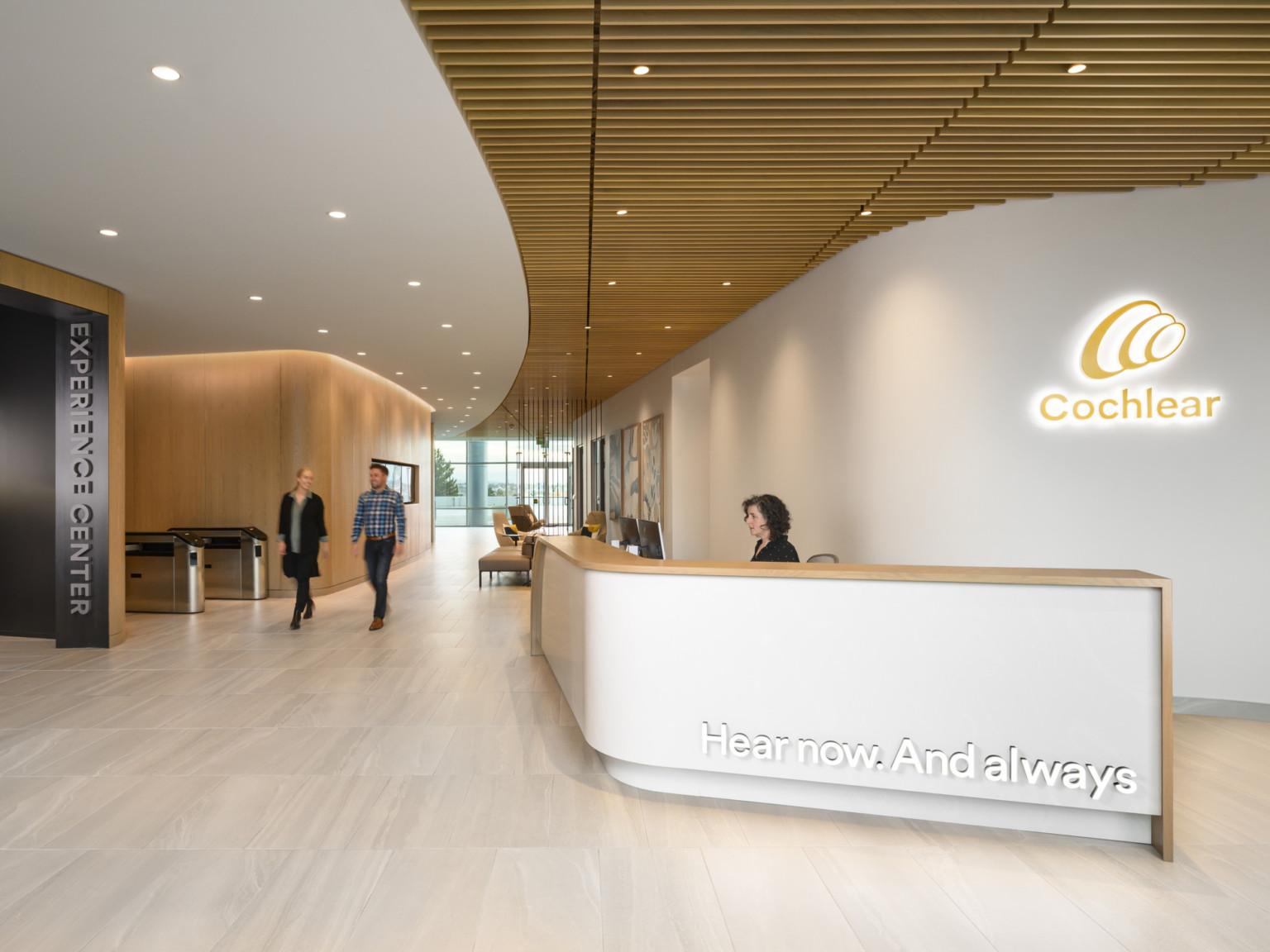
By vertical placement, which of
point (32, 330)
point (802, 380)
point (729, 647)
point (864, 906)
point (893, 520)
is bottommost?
point (864, 906)

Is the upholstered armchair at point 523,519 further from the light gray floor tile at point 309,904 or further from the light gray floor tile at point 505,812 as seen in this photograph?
the light gray floor tile at point 309,904

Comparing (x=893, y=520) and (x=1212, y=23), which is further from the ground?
(x=1212, y=23)

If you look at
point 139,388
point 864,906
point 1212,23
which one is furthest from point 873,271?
point 139,388

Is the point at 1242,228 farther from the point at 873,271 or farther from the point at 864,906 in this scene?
the point at 864,906

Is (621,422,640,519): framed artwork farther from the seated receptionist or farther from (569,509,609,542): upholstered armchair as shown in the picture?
the seated receptionist

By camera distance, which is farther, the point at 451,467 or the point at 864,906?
the point at 451,467

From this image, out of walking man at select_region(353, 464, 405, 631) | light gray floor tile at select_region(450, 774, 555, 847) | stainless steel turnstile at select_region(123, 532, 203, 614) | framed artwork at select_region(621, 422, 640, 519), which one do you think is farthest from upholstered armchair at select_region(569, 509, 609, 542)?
light gray floor tile at select_region(450, 774, 555, 847)

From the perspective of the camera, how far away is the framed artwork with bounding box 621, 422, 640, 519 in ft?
46.5

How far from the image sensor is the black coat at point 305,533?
7.84 metres

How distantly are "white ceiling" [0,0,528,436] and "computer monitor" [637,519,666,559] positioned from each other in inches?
97.9

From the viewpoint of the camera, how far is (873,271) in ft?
19.6

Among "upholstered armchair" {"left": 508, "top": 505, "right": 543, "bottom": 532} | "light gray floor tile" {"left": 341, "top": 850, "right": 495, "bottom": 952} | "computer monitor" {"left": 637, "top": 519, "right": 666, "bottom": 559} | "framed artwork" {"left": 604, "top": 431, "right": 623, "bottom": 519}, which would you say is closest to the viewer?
"light gray floor tile" {"left": 341, "top": 850, "right": 495, "bottom": 952}

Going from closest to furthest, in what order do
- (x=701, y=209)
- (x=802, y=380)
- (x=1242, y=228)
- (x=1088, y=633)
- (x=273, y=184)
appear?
(x=1088, y=633) → (x=273, y=184) → (x=1242, y=228) → (x=701, y=209) → (x=802, y=380)

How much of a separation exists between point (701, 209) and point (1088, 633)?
3672 millimetres
